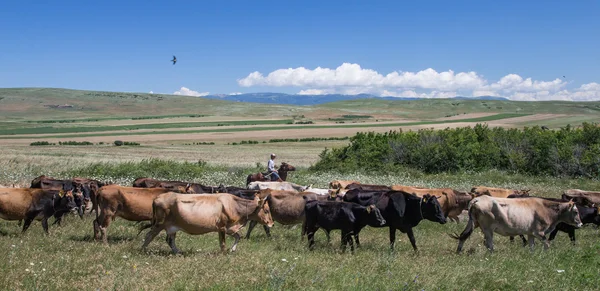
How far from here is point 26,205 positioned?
44.7ft

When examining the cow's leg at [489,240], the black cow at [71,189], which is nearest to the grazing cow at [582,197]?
the cow's leg at [489,240]

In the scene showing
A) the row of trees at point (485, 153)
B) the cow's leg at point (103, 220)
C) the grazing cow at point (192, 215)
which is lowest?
the row of trees at point (485, 153)

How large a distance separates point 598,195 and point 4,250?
1782 cm

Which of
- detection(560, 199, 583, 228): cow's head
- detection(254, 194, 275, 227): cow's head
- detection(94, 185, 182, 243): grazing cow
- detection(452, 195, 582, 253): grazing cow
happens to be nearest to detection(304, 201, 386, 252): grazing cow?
detection(254, 194, 275, 227): cow's head

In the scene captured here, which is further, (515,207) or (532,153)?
(532,153)

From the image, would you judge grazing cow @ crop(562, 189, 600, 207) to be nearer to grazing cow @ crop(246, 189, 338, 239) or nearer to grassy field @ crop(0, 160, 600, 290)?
grassy field @ crop(0, 160, 600, 290)

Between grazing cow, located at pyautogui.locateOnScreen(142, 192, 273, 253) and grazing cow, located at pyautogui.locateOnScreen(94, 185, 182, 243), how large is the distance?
5.50 feet

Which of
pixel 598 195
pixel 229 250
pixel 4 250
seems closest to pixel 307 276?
pixel 229 250

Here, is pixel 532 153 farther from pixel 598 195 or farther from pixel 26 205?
pixel 26 205

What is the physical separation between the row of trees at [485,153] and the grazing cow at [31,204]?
75.7ft

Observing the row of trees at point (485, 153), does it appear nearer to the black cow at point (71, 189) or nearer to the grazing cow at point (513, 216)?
the black cow at point (71, 189)

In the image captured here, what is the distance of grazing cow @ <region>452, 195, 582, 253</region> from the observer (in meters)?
12.9

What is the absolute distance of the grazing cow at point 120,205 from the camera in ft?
42.5

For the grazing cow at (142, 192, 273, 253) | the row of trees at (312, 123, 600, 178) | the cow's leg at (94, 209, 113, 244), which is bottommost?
the row of trees at (312, 123, 600, 178)
